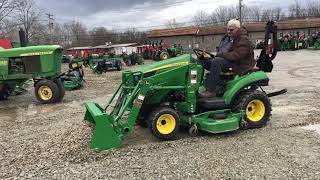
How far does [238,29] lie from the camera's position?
266 inches

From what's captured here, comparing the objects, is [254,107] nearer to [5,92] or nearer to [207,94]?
[207,94]

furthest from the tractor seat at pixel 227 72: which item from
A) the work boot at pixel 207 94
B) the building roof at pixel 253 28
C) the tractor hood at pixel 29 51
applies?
the building roof at pixel 253 28

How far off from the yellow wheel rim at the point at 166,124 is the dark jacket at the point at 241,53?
141cm

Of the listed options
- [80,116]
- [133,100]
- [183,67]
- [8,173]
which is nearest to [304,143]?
[183,67]

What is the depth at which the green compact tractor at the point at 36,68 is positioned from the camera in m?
11.2

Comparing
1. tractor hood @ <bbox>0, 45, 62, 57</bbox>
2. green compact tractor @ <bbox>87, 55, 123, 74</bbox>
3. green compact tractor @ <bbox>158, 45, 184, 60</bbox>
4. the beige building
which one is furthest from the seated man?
the beige building

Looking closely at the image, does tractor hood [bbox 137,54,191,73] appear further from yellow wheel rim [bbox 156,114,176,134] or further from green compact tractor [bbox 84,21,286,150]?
yellow wheel rim [bbox 156,114,176,134]

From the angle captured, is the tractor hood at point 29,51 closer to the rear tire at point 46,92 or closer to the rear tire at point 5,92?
the rear tire at point 46,92

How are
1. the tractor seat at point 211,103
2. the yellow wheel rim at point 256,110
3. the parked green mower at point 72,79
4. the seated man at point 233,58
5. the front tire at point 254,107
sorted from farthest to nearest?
the parked green mower at point 72,79
the yellow wheel rim at point 256,110
the front tire at point 254,107
the seated man at point 233,58
the tractor seat at point 211,103

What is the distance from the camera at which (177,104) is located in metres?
6.37

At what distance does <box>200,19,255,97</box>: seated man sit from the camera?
6.54 m

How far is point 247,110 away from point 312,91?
15.8 ft

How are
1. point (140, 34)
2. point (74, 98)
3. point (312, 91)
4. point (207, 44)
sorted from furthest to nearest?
point (140, 34) < point (207, 44) < point (74, 98) < point (312, 91)

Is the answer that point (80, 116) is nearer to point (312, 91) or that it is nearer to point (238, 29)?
point (238, 29)
